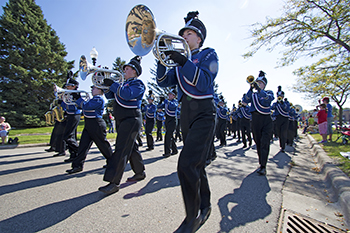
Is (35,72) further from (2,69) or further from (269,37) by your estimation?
(269,37)

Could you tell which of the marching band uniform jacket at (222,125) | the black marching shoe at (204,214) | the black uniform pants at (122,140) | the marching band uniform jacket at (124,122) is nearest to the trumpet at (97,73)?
the marching band uniform jacket at (124,122)

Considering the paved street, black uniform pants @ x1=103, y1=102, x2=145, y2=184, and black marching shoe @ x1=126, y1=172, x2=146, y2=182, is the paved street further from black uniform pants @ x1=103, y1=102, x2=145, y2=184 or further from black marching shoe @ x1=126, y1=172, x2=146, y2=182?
black uniform pants @ x1=103, y1=102, x2=145, y2=184

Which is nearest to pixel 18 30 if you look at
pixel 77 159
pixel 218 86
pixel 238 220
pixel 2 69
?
pixel 2 69

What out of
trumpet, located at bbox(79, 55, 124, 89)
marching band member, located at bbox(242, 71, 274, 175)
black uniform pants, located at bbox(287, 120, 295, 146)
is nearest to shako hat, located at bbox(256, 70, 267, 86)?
marching band member, located at bbox(242, 71, 274, 175)

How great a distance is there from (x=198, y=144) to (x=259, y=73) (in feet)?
13.9

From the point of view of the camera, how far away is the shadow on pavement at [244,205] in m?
2.23

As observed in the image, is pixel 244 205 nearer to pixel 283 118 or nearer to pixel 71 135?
pixel 71 135

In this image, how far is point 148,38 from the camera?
7.37 ft

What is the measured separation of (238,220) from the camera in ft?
7.39

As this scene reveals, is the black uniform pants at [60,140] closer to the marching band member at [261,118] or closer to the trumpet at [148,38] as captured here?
the trumpet at [148,38]

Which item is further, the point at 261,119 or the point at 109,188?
the point at 261,119

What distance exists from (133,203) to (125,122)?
1.31 metres

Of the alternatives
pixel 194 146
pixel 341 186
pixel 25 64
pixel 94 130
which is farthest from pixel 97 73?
pixel 25 64

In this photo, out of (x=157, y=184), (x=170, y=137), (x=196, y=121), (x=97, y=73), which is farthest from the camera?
(x=170, y=137)
